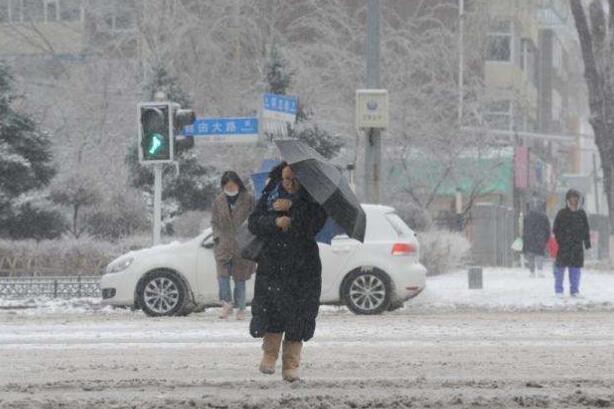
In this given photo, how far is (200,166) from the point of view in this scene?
132ft

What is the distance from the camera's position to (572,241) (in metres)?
26.6

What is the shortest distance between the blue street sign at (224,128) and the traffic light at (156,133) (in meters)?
1.45

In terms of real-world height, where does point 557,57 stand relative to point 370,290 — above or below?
above

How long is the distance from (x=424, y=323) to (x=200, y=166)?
20388 millimetres

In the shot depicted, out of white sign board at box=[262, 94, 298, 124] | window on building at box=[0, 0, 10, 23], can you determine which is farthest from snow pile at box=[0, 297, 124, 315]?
window on building at box=[0, 0, 10, 23]

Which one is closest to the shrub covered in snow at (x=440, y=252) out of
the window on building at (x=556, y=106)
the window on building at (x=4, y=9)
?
the window on building at (x=4, y=9)

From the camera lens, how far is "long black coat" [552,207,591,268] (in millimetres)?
26422

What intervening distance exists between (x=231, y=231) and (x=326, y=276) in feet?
6.31

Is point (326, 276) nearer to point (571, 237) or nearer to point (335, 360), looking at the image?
point (571, 237)

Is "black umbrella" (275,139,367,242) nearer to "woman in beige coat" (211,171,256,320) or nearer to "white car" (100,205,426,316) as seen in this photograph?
"woman in beige coat" (211,171,256,320)

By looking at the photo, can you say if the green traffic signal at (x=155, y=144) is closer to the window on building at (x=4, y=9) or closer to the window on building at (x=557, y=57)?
the window on building at (x=4, y=9)

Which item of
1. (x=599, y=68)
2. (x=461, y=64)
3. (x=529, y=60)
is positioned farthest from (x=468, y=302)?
(x=529, y=60)

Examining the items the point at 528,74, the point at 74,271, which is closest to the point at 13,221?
the point at 74,271

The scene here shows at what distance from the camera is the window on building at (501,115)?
62950 mm
